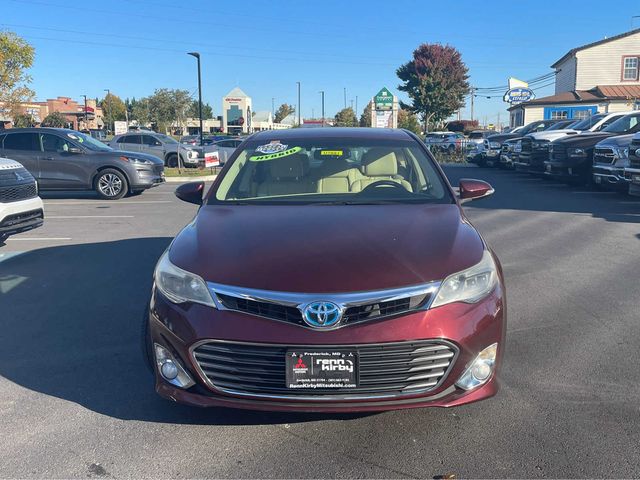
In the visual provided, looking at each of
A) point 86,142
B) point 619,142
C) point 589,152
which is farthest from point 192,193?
point 589,152

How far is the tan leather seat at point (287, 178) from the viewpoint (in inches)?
179

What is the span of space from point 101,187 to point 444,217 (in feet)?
39.4

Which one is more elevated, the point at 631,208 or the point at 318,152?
the point at 318,152

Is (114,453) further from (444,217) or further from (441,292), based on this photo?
(444,217)

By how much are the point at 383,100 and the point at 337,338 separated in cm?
2663

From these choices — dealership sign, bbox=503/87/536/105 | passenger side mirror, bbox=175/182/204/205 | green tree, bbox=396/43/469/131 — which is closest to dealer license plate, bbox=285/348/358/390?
passenger side mirror, bbox=175/182/204/205

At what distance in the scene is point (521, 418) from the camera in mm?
3365

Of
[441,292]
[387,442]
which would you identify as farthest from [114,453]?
[441,292]

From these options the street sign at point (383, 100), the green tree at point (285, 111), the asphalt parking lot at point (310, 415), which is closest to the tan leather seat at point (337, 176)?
the asphalt parking lot at point (310, 415)

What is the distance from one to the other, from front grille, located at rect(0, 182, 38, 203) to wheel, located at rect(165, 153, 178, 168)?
668 inches

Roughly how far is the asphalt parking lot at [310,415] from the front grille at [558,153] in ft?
29.7

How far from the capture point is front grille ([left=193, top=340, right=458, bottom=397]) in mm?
2863

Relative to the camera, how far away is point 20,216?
7.47 m

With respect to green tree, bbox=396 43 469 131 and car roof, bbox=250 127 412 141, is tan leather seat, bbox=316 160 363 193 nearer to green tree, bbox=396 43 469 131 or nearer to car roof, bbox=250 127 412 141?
car roof, bbox=250 127 412 141
